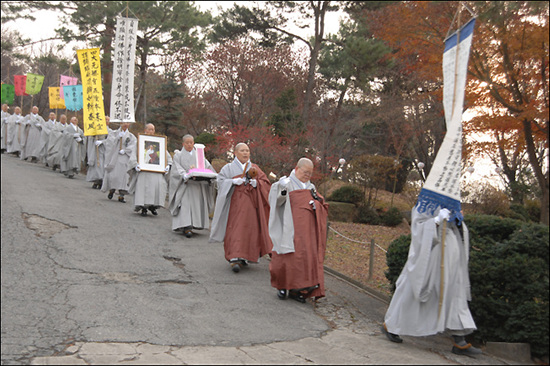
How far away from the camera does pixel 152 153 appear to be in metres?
12.6

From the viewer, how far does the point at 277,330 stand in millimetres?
6121

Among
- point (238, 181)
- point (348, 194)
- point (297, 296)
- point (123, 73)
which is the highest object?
point (123, 73)

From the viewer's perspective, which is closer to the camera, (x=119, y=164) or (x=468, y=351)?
(x=468, y=351)

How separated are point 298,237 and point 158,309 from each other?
2.02 m

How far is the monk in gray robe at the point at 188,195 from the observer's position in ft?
36.2

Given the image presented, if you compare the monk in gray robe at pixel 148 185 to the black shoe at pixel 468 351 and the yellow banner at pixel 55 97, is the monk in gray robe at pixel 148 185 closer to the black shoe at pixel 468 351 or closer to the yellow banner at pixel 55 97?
the black shoe at pixel 468 351

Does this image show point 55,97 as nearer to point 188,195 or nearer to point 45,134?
point 45,134

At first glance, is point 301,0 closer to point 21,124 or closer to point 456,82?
point 21,124

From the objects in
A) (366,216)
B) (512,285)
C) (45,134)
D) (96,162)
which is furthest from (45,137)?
(512,285)

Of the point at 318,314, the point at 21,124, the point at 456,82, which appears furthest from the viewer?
the point at 21,124

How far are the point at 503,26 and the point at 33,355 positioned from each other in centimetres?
857

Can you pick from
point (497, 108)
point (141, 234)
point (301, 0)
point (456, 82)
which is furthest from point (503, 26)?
point (301, 0)

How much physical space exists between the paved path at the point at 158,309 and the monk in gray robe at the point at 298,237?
0.91 ft

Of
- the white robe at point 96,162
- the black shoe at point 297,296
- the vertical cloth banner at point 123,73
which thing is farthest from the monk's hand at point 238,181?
the white robe at point 96,162
